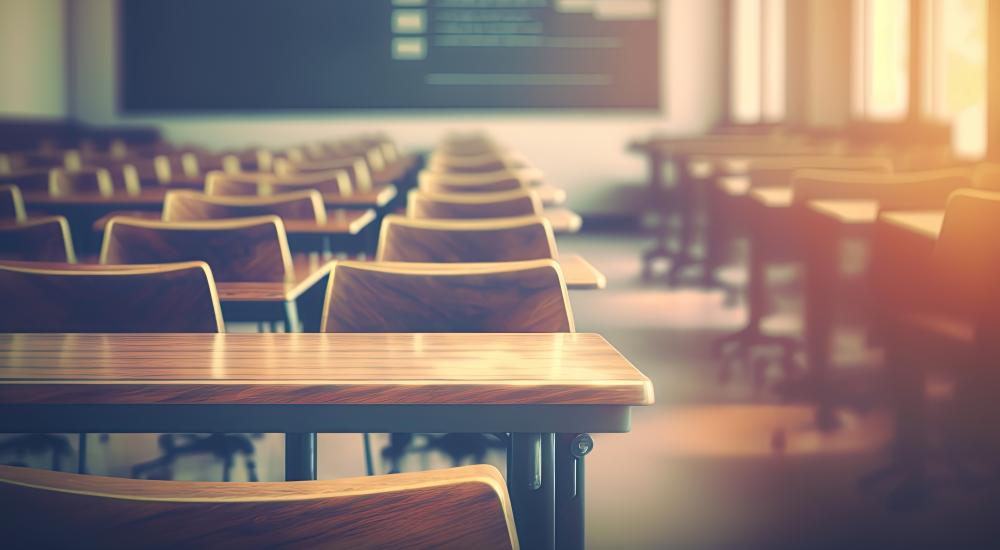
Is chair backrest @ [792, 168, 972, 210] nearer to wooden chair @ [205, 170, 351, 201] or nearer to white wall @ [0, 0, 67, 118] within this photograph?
wooden chair @ [205, 170, 351, 201]

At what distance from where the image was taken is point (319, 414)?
102cm

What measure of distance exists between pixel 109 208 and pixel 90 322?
2.62m

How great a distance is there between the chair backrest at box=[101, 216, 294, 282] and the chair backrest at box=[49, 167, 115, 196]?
2.15 meters

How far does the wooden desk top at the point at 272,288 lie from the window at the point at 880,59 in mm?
5467

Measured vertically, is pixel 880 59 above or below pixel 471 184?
above

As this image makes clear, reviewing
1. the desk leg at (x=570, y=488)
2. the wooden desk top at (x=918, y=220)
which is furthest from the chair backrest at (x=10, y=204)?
the desk leg at (x=570, y=488)

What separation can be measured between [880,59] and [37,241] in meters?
6.68

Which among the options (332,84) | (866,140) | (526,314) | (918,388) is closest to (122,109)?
(332,84)

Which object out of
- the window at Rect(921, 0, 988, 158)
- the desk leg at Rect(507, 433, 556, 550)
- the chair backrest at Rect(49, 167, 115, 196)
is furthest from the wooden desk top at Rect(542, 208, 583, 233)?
the window at Rect(921, 0, 988, 158)

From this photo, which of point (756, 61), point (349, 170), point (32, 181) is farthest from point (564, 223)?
point (756, 61)

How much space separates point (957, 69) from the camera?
6477 millimetres

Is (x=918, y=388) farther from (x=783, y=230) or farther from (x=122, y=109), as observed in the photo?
(x=122, y=109)

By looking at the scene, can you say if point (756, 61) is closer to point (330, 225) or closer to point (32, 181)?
point (32, 181)

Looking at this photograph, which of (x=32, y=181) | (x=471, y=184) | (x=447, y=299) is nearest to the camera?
(x=447, y=299)
